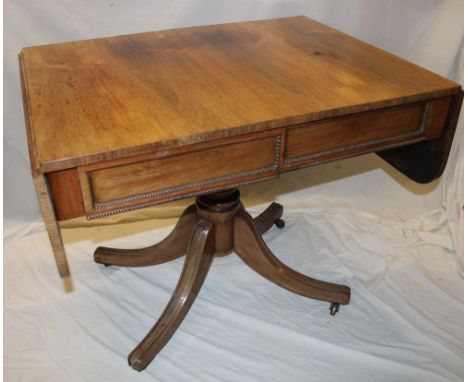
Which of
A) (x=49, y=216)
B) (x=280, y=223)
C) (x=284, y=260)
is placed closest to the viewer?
(x=49, y=216)

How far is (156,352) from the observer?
149cm

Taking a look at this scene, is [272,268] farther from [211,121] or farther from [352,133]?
[211,121]

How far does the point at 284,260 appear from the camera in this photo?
1901 mm

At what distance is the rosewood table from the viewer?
1039 mm

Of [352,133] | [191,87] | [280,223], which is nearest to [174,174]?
[191,87]

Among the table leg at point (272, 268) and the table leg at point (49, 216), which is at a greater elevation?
the table leg at point (49, 216)

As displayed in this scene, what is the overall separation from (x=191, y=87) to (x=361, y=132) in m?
0.42

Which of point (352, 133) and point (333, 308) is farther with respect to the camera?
point (333, 308)

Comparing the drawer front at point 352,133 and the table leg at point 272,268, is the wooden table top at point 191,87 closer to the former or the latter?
the drawer front at point 352,133

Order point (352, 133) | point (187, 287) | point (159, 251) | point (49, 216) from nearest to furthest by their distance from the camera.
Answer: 1. point (49, 216)
2. point (352, 133)
3. point (187, 287)
4. point (159, 251)

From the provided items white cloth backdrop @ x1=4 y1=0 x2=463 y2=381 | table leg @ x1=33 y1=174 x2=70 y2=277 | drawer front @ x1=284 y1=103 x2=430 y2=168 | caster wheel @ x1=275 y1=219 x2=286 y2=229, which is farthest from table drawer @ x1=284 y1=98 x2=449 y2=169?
caster wheel @ x1=275 y1=219 x2=286 y2=229

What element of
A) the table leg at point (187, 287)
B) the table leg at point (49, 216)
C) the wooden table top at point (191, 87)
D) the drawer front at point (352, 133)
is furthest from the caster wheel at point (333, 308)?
the table leg at point (49, 216)

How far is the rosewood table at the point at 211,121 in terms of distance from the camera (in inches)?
40.9

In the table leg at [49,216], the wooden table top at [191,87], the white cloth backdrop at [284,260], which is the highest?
the wooden table top at [191,87]
